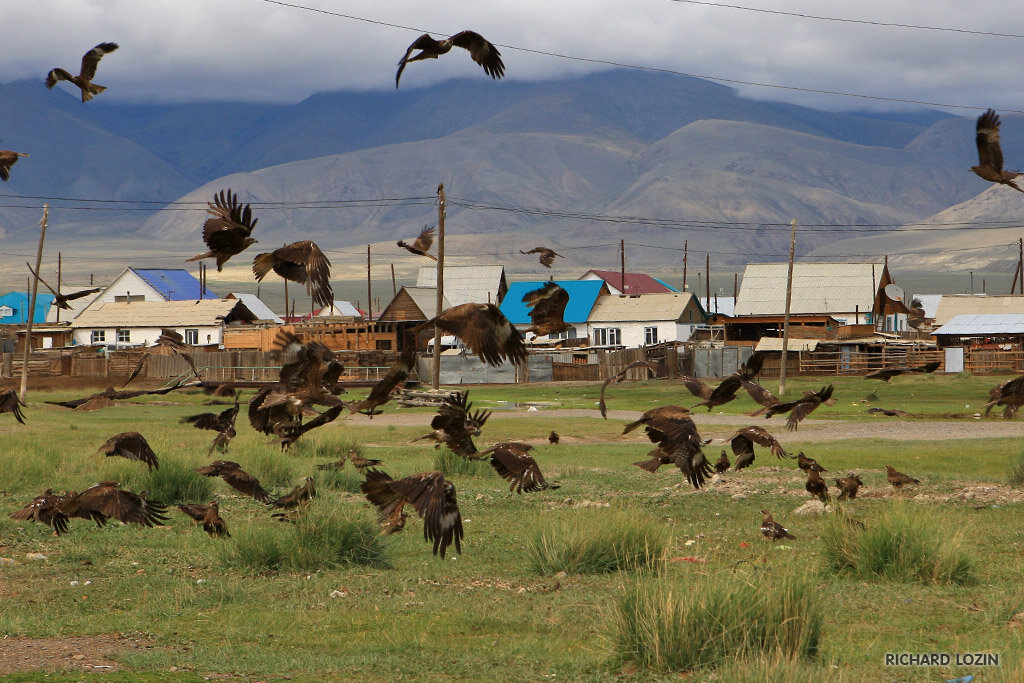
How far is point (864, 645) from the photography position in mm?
10219

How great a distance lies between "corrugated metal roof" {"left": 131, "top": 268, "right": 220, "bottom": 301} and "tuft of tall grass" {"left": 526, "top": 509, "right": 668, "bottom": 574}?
10332cm

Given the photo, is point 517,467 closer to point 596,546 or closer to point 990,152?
point 990,152

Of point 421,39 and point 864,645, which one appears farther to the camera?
point 864,645

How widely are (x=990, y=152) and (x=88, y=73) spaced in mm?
7220

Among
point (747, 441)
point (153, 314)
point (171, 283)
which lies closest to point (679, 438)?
point (747, 441)

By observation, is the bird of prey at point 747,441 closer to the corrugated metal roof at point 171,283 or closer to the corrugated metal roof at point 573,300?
the corrugated metal roof at point 573,300

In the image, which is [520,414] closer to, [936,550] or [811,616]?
[936,550]

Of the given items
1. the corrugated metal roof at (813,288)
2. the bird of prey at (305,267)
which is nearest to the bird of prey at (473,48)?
the bird of prey at (305,267)

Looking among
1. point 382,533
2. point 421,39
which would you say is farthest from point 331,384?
point 382,533

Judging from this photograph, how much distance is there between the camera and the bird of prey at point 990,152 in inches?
313

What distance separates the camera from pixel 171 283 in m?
117

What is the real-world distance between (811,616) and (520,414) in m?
34.1

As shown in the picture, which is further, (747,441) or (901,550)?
(901,550)

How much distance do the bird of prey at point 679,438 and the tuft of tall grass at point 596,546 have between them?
16.2ft
